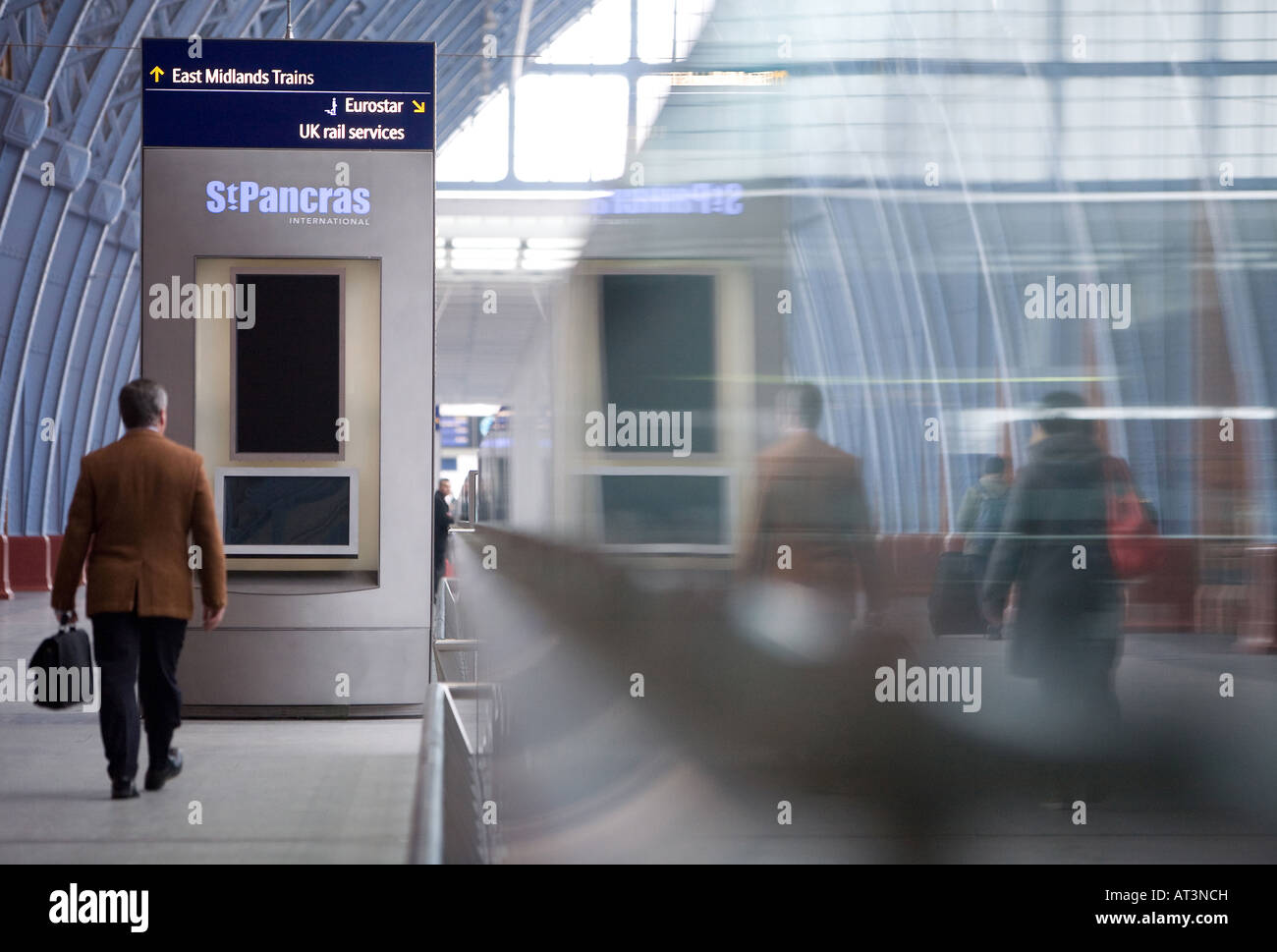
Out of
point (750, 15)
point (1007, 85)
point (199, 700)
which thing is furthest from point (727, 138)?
point (199, 700)

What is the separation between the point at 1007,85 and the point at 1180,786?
318 centimetres

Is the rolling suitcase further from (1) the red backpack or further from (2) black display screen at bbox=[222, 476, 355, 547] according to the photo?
(2) black display screen at bbox=[222, 476, 355, 547]

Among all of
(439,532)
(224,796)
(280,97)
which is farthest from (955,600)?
(439,532)

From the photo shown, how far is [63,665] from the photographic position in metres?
6.05

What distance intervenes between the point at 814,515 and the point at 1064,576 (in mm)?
1619

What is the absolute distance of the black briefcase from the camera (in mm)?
6062

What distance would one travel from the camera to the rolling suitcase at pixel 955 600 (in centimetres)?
520

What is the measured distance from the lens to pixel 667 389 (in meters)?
6.01

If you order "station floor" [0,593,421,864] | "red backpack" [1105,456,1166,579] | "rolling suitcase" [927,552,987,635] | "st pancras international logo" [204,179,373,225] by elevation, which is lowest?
"station floor" [0,593,421,864]

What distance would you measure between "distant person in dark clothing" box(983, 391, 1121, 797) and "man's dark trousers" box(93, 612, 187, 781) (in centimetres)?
348

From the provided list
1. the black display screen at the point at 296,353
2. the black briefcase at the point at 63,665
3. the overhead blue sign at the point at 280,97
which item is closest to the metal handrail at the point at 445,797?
the black briefcase at the point at 63,665

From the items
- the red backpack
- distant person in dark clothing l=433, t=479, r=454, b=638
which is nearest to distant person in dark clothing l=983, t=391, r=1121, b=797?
the red backpack

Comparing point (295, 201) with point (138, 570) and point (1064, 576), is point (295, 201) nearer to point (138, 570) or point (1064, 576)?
point (138, 570)
